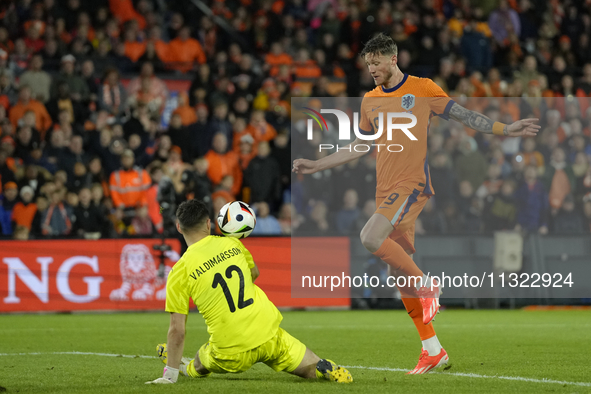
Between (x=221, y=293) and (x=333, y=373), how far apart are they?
0.98 metres

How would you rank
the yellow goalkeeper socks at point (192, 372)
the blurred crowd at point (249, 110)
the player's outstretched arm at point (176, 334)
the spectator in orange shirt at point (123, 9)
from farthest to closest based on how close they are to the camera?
1. the spectator in orange shirt at point (123, 9)
2. the blurred crowd at point (249, 110)
3. the yellow goalkeeper socks at point (192, 372)
4. the player's outstretched arm at point (176, 334)

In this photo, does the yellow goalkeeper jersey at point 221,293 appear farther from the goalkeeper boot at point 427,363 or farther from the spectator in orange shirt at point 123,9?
the spectator in orange shirt at point 123,9

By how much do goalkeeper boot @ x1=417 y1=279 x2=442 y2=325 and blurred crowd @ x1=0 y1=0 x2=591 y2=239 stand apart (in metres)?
7.36

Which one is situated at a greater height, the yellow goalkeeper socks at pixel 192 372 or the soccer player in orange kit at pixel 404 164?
the soccer player in orange kit at pixel 404 164

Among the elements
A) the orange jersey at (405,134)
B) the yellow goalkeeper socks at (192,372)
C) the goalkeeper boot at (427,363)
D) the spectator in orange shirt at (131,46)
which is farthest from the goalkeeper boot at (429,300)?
the spectator in orange shirt at (131,46)

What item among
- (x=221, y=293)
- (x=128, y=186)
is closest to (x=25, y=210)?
(x=128, y=186)

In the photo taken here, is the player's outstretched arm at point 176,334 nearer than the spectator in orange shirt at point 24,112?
Yes

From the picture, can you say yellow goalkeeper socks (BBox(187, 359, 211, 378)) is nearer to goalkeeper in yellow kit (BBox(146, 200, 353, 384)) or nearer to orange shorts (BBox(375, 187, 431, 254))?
goalkeeper in yellow kit (BBox(146, 200, 353, 384))

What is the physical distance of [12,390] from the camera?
20.6 ft

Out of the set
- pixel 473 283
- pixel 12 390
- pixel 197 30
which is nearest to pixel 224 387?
pixel 12 390

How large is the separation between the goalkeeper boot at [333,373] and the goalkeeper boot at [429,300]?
1.12 meters

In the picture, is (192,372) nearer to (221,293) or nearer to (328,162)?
(221,293)

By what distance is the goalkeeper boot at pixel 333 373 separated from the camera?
6.39 m

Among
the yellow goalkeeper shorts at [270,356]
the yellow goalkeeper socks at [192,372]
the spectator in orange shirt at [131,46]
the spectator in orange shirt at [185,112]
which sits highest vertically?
the spectator in orange shirt at [131,46]
